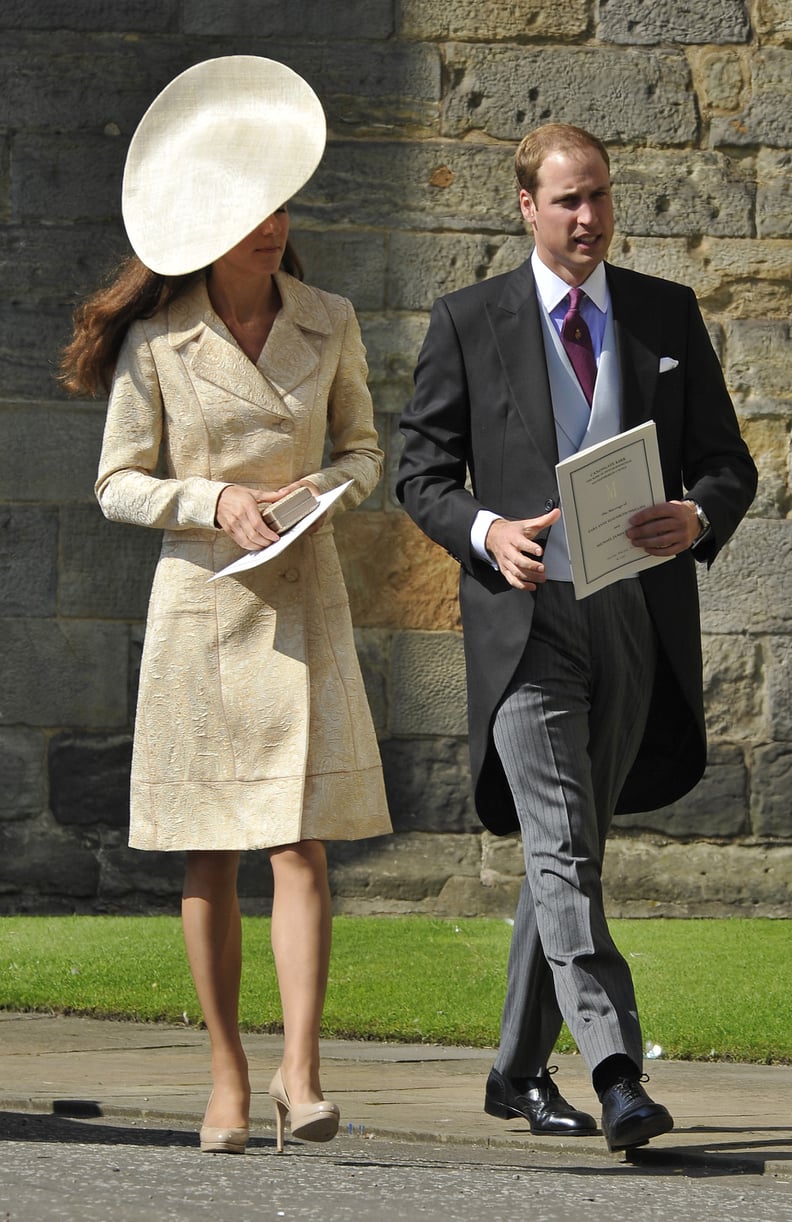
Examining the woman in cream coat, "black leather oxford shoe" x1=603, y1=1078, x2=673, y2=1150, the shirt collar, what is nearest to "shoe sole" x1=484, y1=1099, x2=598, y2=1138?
"black leather oxford shoe" x1=603, y1=1078, x2=673, y2=1150

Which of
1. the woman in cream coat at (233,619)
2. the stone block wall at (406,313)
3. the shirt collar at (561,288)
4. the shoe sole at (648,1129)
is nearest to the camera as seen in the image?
the shoe sole at (648,1129)

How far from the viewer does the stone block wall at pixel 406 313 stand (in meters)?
7.52

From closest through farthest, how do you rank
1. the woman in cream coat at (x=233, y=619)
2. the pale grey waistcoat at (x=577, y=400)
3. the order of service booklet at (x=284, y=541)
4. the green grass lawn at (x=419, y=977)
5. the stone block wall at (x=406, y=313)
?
the order of service booklet at (x=284, y=541)
the woman in cream coat at (x=233, y=619)
the pale grey waistcoat at (x=577, y=400)
the green grass lawn at (x=419, y=977)
the stone block wall at (x=406, y=313)

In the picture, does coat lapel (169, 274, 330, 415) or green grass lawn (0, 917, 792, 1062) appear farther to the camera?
green grass lawn (0, 917, 792, 1062)

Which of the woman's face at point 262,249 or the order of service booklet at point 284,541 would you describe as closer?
the order of service booklet at point 284,541

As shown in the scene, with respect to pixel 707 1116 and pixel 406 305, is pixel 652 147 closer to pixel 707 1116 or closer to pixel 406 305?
pixel 406 305

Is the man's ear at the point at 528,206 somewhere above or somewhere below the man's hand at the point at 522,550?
above

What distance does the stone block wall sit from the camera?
296 inches

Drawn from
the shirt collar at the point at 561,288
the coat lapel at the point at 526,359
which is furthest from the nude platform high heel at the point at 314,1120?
the shirt collar at the point at 561,288

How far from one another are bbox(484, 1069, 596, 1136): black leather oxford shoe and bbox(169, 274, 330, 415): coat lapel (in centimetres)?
151

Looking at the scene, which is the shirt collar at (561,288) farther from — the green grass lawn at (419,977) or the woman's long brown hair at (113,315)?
the green grass lawn at (419,977)

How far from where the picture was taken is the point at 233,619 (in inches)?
156

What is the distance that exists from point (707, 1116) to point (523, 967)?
66 cm

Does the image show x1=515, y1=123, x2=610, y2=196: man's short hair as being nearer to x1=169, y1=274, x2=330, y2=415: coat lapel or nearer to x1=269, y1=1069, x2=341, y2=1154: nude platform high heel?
x1=169, y1=274, x2=330, y2=415: coat lapel
